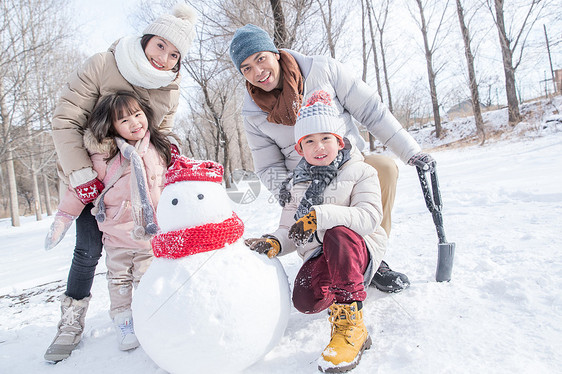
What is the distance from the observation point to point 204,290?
3.67ft

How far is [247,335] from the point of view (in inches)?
44.4

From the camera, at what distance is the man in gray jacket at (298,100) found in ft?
6.49

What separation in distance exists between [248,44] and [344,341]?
5.49ft

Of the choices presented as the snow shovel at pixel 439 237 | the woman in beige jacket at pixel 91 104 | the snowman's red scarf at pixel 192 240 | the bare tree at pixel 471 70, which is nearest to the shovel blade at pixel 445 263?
the snow shovel at pixel 439 237

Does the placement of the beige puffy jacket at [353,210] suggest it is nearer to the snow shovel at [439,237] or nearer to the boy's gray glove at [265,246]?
the boy's gray glove at [265,246]

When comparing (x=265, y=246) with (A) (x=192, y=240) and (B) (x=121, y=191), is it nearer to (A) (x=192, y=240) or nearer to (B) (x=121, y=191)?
(A) (x=192, y=240)

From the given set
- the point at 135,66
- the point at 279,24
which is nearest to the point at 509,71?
the point at 279,24

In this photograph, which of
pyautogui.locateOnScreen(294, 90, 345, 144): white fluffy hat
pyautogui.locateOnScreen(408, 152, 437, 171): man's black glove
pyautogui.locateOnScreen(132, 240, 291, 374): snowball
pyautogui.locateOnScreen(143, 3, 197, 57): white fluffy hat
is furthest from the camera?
pyautogui.locateOnScreen(143, 3, 197, 57): white fluffy hat

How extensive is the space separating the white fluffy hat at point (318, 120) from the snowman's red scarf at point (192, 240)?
24.9 inches

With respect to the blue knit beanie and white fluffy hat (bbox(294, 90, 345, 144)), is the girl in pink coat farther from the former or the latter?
white fluffy hat (bbox(294, 90, 345, 144))

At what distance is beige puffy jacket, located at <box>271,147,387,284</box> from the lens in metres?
1.40

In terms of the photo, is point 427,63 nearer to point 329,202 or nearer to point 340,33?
point 340,33

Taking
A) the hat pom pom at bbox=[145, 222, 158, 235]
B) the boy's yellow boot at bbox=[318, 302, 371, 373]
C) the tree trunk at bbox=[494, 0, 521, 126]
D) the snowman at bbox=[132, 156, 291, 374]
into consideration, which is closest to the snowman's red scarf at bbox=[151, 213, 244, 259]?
the snowman at bbox=[132, 156, 291, 374]

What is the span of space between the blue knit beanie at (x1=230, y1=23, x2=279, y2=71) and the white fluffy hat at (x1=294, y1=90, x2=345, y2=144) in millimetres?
584
